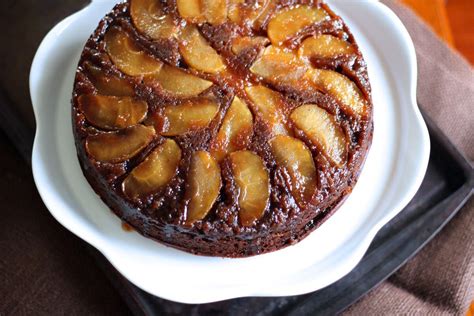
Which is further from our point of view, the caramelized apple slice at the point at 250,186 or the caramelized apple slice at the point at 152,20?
the caramelized apple slice at the point at 152,20

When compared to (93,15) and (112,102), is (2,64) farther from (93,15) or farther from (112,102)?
(112,102)

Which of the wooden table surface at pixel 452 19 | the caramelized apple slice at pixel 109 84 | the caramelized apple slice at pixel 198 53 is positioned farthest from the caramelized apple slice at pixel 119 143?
the wooden table surface at pixel 452 19

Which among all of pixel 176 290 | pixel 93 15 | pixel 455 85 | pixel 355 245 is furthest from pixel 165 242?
pixel 455 85

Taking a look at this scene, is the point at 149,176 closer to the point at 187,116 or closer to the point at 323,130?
the point at 187,116

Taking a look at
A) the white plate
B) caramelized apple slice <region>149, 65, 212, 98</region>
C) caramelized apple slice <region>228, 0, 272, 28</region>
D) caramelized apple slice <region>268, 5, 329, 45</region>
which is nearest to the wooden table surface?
the white plate

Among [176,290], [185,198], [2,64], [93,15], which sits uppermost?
[93,15]

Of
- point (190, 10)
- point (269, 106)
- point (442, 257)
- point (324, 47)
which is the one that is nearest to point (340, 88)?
point (324, 47)

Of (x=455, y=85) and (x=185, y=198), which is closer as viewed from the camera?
(x=185, y=198)

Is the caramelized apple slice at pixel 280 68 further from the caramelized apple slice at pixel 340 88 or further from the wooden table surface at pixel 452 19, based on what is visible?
the wooden table surface at pixel 452 19
